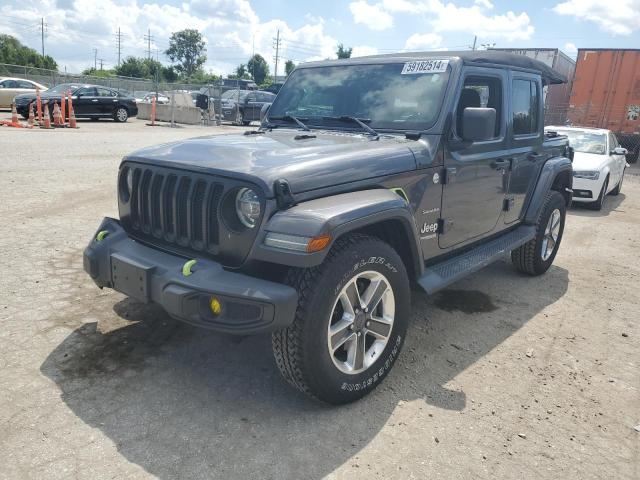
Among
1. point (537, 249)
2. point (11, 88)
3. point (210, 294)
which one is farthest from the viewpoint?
point (11, 88)

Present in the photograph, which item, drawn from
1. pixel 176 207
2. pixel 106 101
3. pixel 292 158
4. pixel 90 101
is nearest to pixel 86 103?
pixel 90 101

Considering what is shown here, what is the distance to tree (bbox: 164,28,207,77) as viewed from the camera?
367 ft

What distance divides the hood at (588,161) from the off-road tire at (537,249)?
4.66 m

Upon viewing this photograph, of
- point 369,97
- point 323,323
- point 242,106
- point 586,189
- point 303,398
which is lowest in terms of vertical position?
point 303,398

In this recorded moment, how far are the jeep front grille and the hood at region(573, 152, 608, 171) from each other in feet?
28.0

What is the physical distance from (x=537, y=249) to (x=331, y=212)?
337 cm

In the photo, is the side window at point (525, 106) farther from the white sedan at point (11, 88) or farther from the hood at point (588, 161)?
the white sedan at point (11, 88)

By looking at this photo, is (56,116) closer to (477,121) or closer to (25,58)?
(477,121)

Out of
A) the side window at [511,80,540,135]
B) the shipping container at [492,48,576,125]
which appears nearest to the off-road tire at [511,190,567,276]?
the side window at [511,80,540,135]

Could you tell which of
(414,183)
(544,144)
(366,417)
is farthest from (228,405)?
(544,144)

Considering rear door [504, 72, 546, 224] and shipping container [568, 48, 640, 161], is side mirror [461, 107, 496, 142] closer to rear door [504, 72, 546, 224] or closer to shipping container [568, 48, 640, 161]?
rear door [504, 72, 546, 224]

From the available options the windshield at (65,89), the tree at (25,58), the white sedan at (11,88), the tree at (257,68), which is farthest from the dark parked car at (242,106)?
the tree at (257,68)

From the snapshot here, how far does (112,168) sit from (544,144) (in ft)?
25.9

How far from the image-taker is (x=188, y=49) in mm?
112625
